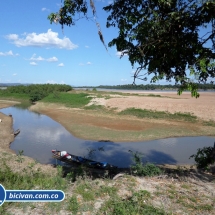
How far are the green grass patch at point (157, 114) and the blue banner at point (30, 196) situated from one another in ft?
94.5

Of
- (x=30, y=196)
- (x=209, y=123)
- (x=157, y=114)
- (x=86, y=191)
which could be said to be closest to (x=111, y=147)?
(x=86, y=191)

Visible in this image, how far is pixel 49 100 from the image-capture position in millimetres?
55812

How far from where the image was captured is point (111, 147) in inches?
779

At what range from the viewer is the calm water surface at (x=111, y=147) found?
1673 centimetres

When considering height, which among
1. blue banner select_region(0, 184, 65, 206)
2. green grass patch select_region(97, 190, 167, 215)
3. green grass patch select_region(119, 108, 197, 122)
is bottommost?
green grass patch select_region(119, 108, 197, 122)

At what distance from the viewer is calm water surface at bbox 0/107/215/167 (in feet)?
54.9

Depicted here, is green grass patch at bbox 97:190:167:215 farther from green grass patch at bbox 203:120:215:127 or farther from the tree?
green grass patch at bbox 203:120:215:127

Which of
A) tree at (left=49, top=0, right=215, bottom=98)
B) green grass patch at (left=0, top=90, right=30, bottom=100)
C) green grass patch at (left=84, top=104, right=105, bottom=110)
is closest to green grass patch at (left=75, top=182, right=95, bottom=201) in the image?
tree at (left=49, top=0, right=215, bottom=98)

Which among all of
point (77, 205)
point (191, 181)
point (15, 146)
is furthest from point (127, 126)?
point (77, 205)

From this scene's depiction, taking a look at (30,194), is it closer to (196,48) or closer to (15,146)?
(196,48)

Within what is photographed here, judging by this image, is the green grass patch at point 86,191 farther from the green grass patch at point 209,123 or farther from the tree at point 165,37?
the green grass patch at point 209,123

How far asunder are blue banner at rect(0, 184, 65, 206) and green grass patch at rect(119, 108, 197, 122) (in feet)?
94.5

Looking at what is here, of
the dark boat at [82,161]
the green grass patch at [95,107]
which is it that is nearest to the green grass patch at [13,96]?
the green grass patch at [95,107]

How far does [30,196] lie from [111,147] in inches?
592
